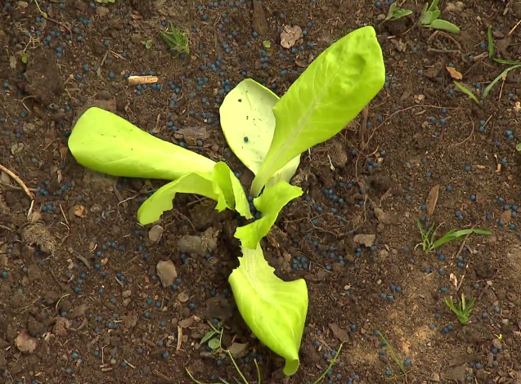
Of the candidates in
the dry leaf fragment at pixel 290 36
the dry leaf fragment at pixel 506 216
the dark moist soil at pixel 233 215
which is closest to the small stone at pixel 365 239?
the dark moist soil at pixel 233 215

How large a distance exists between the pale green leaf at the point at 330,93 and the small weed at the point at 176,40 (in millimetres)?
420

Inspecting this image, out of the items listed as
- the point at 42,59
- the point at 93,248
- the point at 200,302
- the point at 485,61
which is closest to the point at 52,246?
the point at 93,248

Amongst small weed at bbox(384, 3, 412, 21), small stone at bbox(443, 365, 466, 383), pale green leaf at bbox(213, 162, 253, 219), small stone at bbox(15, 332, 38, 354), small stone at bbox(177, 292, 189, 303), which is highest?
small weed at bbox(384, 3, 412, 21)

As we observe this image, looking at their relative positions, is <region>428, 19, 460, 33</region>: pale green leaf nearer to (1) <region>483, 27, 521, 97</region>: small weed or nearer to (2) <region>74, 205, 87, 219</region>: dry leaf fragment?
(1) <region>483, 27, 521, 97</region>: small weed

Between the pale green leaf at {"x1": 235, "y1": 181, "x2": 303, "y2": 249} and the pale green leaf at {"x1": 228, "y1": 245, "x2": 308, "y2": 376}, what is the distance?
0.33 ft

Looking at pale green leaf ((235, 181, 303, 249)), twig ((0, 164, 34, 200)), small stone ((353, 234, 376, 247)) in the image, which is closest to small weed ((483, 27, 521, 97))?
small stone ((353, 234, 376, 247))

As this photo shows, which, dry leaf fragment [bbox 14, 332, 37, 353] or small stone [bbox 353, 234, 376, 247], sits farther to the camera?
small stone [bbox 353, 234, 376, 247]

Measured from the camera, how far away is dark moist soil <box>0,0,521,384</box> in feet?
5.30

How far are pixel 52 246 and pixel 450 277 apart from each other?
984 millimetres

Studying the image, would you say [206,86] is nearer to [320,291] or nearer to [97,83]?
[97,83]

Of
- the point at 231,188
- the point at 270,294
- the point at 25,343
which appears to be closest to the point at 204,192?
the point at 231,188

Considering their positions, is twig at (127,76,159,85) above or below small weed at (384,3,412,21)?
below

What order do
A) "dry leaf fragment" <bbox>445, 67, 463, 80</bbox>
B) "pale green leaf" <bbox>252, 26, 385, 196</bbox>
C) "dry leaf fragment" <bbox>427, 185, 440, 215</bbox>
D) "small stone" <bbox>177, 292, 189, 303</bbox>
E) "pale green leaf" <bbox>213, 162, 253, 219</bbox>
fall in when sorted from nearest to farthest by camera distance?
"pale green leaf" <bbox>252, 26, 385, 196</bbox>
"pale green leaf" <bbox>213, 162, 253, 219</bbox>
"small stone" <bbox>177, 292, 189, 303</bbox>
"dry leaf fragment" <bbox>427, 185, 440, 215</bbox>
"dry leaf fragment" <bbox>445, 67, 463, 80</bbox>

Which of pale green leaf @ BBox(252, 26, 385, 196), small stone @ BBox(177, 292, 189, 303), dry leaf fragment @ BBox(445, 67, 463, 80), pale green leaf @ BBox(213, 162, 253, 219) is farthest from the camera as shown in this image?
dry leaf fragment @ BBox(445, 67, 463, 80)
